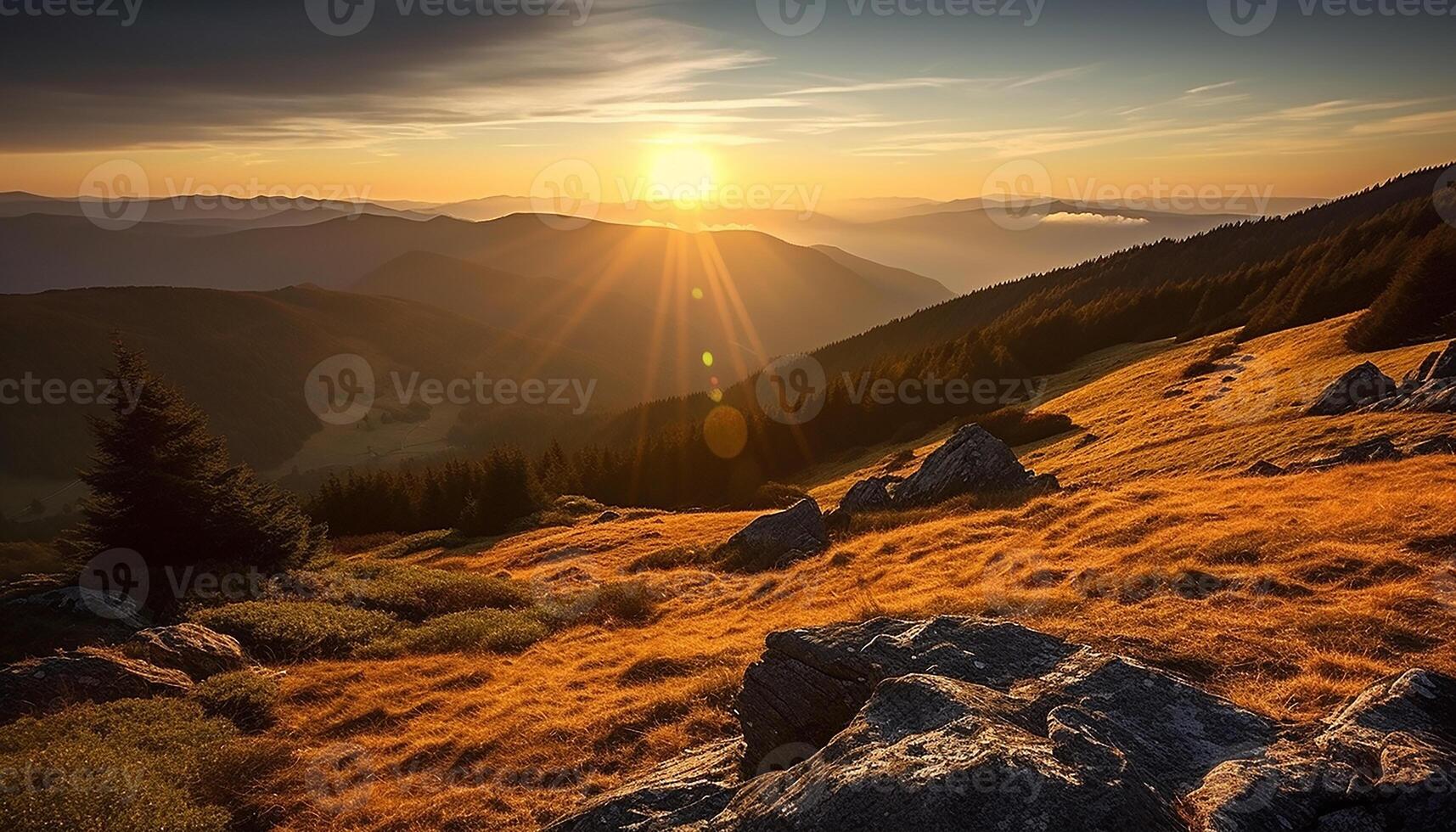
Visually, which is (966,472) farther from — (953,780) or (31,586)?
(31,586)

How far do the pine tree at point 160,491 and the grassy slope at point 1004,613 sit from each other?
13476 millimetres

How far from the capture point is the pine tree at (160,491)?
86.5 ft

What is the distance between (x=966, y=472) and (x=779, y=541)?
999 cm

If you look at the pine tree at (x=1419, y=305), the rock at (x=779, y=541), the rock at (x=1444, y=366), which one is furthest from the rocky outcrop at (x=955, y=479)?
the pine tree at (x=1419, y=305)

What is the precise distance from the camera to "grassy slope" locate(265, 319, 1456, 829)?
423 inches

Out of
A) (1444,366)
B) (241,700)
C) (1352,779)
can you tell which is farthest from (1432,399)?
(241,700)

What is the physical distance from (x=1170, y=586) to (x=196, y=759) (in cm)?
1935

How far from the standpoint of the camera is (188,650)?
683 inches

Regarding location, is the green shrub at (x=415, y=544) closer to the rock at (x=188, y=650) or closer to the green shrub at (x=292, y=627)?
the green shrub at (x=292, y=627)

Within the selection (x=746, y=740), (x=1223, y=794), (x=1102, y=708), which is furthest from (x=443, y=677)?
(x=1223, y=794)

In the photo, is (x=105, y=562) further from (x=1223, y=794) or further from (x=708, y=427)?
(x=708, y=427)

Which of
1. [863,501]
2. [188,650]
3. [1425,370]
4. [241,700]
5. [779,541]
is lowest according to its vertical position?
[779,541]

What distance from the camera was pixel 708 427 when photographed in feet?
267

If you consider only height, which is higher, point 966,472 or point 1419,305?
point 1419,305
